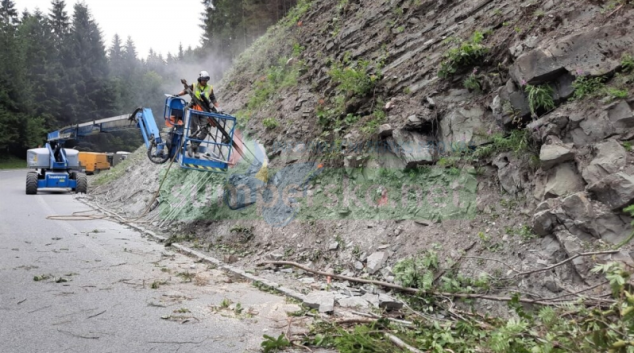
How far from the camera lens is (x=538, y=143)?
565cm

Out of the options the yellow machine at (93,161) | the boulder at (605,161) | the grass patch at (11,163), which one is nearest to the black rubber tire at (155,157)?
the boulder at (605,161)

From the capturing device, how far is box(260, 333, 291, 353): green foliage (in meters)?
3.85

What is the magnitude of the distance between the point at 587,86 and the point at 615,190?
1.66m

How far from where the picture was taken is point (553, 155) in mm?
5223

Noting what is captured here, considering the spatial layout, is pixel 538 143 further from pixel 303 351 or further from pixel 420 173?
pixel 303 351

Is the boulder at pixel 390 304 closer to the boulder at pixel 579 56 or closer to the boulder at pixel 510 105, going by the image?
the boulder at pixel 510 105

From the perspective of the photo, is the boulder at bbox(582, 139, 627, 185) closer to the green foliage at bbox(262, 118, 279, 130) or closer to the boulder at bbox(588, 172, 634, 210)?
the boulder at bbox(588, 172, 634, 210)

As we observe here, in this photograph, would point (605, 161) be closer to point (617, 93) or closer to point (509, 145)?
point (617, 93)

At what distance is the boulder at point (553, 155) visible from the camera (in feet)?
16.9

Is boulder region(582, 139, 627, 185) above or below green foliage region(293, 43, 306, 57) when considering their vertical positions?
below

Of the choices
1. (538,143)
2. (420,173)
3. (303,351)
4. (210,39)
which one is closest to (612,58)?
(538,143)

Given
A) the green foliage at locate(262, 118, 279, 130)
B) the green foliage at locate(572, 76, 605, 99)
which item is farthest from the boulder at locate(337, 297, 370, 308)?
the green foliage at locate(262, 118, 279, 130)

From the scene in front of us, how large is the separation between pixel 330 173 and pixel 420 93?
2396mm

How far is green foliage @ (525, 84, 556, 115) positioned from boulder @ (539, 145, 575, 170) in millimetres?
723
